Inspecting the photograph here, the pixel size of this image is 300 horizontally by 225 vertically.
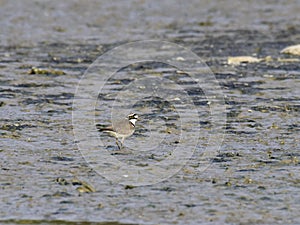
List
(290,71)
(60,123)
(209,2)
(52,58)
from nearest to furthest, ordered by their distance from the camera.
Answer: (60,123)
(290,71)
(52,58)
(209,2)

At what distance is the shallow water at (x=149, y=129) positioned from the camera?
306 inches

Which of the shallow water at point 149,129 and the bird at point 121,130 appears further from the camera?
the bird at point 121,130

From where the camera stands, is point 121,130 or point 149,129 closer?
point 121,130

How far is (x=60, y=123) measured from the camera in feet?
36.9

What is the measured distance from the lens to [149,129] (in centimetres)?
1100

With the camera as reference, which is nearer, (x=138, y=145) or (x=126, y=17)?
(x=138, y=145)

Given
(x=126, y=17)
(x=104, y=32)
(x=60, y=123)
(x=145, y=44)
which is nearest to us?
(x=60, y=123)

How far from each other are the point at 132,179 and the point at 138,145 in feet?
5.05

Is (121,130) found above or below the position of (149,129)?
below

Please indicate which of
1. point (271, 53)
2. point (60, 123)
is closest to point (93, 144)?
point (60, 123)

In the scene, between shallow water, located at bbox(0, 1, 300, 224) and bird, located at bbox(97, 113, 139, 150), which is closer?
shallow water, located at bbox(0, 1, 300, 224)

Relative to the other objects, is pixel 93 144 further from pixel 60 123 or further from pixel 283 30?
pixel 283 30

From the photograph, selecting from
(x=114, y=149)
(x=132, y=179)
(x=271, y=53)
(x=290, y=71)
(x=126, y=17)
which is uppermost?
(x=126, y=17)

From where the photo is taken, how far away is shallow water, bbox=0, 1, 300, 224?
7773 mm
